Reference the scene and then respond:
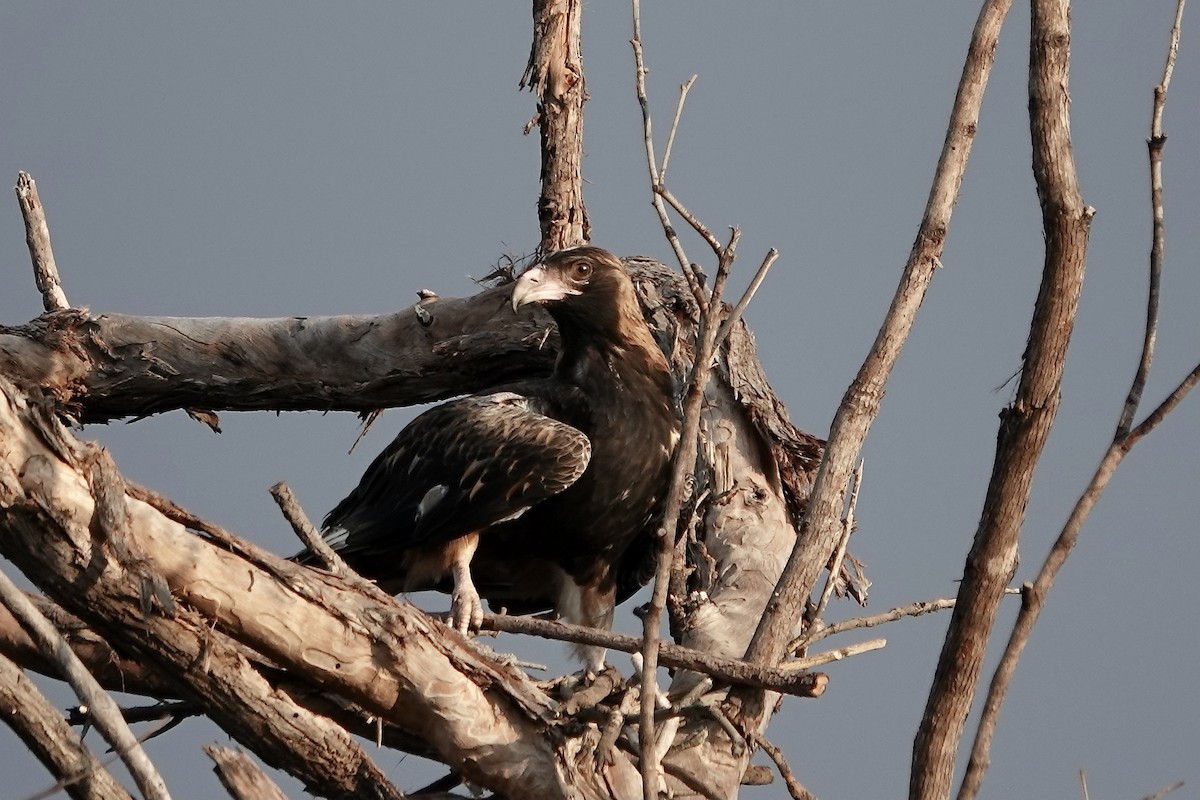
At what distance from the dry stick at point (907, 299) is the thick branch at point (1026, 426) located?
0.63ft

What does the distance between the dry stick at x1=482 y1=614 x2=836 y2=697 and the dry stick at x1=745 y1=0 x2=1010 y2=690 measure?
0.33 metres

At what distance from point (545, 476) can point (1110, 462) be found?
8.78 ft

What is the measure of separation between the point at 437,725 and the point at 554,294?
2414 mm

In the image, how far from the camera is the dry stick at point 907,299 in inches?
149

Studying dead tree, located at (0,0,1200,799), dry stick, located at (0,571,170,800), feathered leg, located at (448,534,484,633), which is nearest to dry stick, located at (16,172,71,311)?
feathered leg, located at (448,534,484,633)

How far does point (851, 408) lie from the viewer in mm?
3830

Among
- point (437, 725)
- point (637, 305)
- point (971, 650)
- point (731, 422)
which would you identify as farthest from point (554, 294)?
point (971, 650)

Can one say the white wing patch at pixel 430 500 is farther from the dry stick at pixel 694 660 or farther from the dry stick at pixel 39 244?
the dry stick at pixel 39 244

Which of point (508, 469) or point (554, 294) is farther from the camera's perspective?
point (554, 294)

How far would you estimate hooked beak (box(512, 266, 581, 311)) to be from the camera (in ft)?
20.1

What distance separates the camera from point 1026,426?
141 inches

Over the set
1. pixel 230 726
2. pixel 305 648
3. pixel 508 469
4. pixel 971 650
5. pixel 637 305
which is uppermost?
pixel 637 305

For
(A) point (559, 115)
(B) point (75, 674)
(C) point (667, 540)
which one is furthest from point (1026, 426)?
(A) point (559, 115)

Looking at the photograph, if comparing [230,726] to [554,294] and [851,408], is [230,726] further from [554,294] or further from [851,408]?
[554,294]
